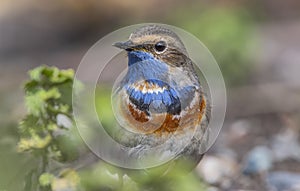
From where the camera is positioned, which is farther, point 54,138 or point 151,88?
point 54,138

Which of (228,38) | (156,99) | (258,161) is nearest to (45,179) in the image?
(156,99)

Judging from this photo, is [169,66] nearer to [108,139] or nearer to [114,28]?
[108,139]

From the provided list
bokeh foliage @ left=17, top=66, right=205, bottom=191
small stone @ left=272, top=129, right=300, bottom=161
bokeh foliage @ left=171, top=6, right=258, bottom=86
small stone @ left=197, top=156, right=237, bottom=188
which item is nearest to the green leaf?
bokeh foliage @ left=17, top=66, right=205, bottom=191

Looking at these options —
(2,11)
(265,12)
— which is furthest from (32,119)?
(265,12)

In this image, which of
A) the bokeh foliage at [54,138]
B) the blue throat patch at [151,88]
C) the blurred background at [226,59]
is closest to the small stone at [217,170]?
the blurred background at [226,59]

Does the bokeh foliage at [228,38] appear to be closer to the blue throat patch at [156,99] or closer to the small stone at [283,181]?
the small stone at [283,181]

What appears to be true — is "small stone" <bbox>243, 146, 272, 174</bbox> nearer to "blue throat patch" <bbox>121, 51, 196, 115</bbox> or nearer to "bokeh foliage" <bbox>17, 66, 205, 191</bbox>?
"bokeh foliage" <bbox>17, 66, 205, 191</bbox>

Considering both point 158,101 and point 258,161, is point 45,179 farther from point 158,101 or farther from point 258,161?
point 258,161
